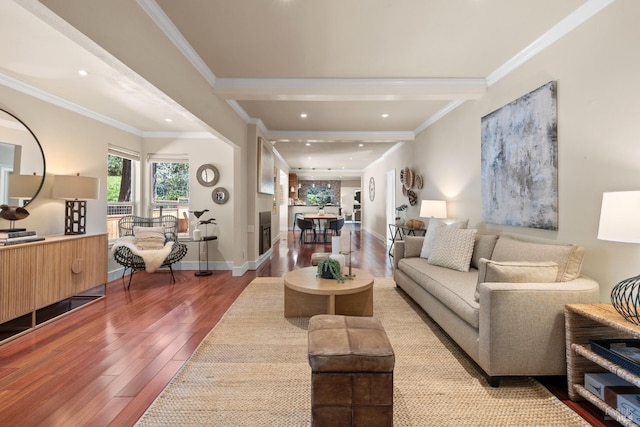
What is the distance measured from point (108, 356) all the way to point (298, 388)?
152 cm

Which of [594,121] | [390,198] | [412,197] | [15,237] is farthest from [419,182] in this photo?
[15,237]

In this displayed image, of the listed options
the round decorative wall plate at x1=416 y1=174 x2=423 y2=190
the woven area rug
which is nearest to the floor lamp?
the woven area rug

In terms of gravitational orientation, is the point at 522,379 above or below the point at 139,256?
below

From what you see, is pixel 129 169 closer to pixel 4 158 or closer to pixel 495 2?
pixel 4 158

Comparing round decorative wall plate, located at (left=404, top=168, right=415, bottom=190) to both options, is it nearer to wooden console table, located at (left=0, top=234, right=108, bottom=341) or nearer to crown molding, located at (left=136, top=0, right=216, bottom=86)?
crown molding, located at (left=136, top=0, right=216, bottom=86)

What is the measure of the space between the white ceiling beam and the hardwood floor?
2.55 metres

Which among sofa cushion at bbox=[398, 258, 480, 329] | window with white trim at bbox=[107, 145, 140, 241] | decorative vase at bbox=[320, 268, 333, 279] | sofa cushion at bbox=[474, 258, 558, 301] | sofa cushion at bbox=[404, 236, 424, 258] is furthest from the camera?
window with white trim at bbox=[107, 145, 140, 241]

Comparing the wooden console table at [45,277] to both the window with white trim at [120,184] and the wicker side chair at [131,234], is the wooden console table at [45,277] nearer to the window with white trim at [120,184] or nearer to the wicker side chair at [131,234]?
the wicker side chair at [131,234]

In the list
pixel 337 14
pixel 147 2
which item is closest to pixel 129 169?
pixel 147 2

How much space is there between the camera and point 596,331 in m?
1.63

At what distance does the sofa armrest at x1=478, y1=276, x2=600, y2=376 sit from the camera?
169 cm

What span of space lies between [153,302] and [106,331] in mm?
762

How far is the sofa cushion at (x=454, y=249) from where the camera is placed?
2.88 meters

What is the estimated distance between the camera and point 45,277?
2.75m
